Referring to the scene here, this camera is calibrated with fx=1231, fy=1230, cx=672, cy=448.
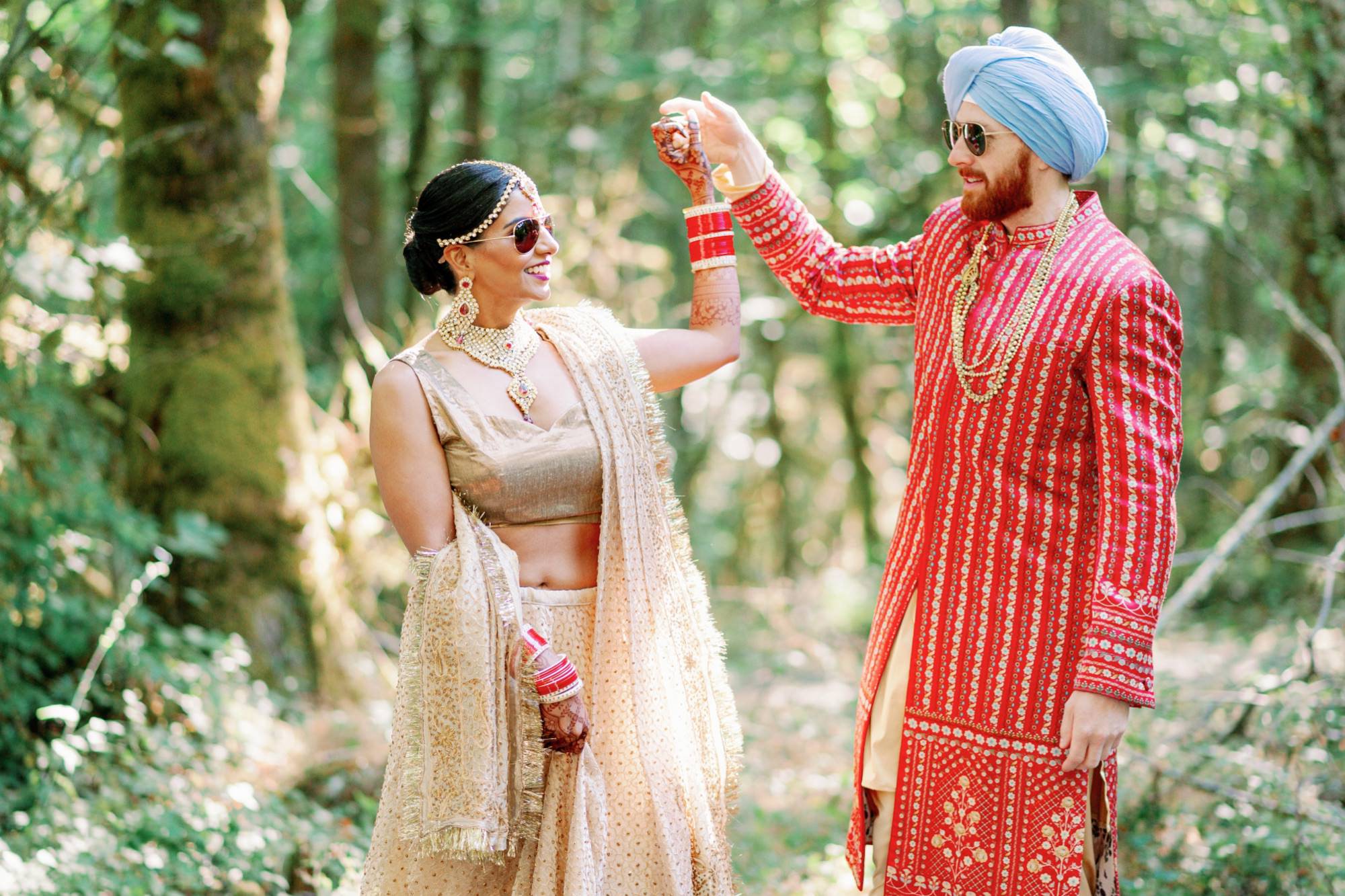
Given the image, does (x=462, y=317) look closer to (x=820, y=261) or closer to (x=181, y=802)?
(x=820, y=261)

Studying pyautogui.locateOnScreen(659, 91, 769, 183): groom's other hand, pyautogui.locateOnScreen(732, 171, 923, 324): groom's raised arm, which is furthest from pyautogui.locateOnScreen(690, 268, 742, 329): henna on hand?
pyautogui.locateOnScreen(659, 91, 769, 183): groom's other hand

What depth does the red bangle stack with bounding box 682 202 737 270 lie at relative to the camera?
2.88 m

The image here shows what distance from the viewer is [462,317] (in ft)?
8.95

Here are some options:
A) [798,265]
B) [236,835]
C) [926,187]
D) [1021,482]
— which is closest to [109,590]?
[236,835]

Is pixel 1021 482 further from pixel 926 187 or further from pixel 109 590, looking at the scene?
pixel 926 187

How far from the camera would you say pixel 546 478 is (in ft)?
8.79

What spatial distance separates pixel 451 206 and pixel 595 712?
115 centimetres

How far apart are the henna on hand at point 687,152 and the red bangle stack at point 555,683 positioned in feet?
3.68

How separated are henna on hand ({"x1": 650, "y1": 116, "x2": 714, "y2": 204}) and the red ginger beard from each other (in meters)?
0.61

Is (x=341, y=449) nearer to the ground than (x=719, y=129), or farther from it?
nearer to the ground

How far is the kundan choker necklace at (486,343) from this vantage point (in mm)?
2703

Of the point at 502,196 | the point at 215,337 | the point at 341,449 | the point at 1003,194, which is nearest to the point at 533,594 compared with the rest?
the point at 502,196

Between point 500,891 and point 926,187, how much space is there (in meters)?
5.52

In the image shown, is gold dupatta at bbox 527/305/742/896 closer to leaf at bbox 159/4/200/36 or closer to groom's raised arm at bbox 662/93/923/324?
groom's raised arm at bbox 662/93/923/324
